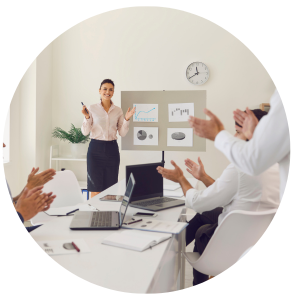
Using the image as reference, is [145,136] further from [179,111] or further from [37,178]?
[37,178]

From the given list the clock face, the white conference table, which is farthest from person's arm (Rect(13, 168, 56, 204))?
the clock face

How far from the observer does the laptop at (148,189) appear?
4.91 ft

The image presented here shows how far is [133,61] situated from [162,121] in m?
1.20

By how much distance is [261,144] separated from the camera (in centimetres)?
77

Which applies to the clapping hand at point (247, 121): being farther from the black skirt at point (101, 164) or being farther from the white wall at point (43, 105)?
the black skirt at point (101, 164)

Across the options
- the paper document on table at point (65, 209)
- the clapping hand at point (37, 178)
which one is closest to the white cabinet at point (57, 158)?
the paper document on table at point (65, 209)

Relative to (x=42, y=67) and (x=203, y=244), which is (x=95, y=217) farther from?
(x=42, y=67)

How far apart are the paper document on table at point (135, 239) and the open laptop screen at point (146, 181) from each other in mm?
478

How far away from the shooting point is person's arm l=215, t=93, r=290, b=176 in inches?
30.6

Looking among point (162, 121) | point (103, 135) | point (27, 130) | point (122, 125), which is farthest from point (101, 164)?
point (27, 130)

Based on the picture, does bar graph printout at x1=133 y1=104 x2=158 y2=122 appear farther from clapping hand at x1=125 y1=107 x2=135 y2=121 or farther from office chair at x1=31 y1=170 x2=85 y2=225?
office chair at x1=31 y1=170 x2=85 y2=225

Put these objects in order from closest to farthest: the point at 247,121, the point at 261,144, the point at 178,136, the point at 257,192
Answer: the point at 261,144 → the point at 247,121 → the point at 257,192 → the point at 178,136

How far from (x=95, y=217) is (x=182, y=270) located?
558mm

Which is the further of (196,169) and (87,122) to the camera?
(87,122)
